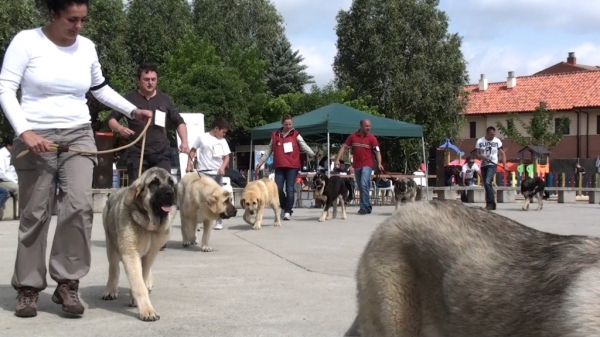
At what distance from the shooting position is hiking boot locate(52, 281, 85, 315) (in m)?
5.41

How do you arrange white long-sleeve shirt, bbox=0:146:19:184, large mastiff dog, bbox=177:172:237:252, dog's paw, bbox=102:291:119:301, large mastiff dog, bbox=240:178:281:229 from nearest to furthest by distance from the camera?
dog's paw, bbox=102:291:119:301
large mastiff dog, bbox=177:172:237:252
large mastiff dog, bbox=240:178:281:229
white long-sleeve shirt, bbox=0:146:19:184

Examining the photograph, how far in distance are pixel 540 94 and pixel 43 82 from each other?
227ft

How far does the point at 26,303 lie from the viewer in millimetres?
5410

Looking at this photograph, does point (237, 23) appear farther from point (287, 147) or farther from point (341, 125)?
point (287, 147)

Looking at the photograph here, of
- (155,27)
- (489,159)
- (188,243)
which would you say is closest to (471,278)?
(188,243)

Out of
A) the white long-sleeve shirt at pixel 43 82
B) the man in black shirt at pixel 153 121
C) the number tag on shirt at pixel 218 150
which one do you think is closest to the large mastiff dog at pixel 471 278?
the white long-sleeve shirt at pixel 43 82

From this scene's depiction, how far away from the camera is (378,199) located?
78.8 feet

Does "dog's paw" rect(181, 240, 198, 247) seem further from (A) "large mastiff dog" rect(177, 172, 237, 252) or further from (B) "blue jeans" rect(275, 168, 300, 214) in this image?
(B) "blue jeans" rect(275, 168, 300, 214)

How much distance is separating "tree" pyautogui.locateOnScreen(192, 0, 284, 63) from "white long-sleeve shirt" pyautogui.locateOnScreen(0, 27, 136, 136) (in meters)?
52.8

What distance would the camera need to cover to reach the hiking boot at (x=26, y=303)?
5.37 meters

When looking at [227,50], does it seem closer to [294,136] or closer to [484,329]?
[294,136]

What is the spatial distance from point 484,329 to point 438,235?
43cm

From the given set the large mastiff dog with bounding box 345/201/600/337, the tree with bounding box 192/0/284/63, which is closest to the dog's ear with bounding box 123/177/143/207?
the large mastiff dog with bounding box 345/201/600/337

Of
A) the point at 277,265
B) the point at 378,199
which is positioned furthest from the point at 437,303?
the point at 378,199
